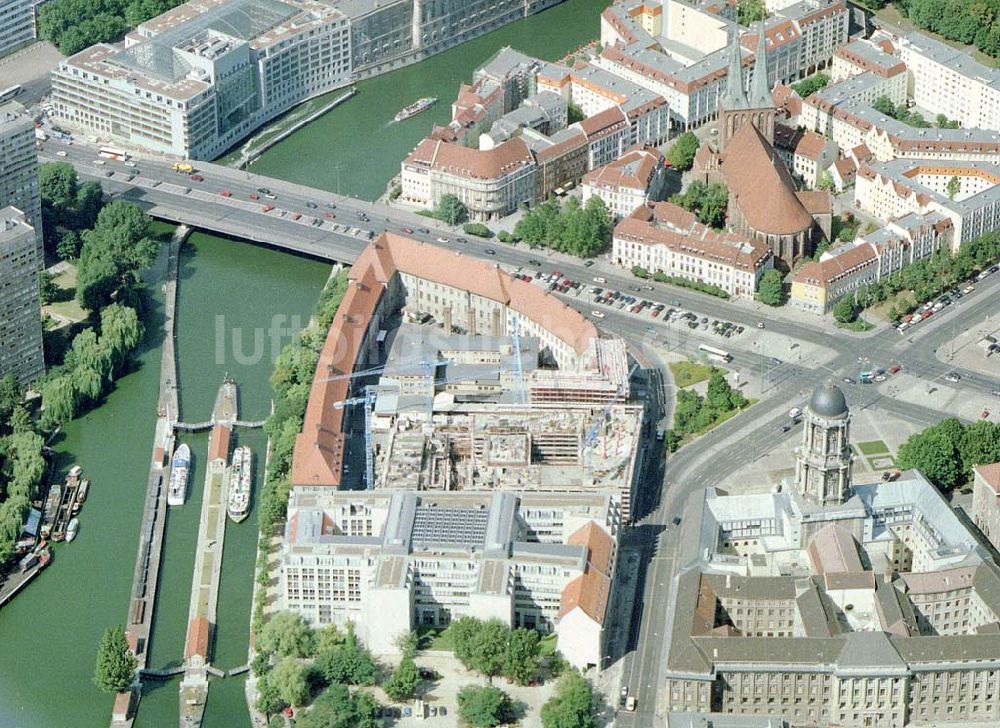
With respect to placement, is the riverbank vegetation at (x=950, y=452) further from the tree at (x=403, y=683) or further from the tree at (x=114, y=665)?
the tree at (x=114, y=665)

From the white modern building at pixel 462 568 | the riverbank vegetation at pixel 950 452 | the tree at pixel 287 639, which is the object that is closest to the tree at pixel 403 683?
the white modern building at pixel 462 568

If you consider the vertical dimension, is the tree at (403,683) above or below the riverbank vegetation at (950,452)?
below

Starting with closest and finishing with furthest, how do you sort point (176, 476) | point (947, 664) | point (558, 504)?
point (947, 664) < point (558, 504) < point (176, 476)

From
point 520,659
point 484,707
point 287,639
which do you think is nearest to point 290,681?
point 287,639

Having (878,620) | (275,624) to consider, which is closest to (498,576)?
(275,624)

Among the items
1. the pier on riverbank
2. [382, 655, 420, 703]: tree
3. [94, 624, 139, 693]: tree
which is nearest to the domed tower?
[382, 655, 420, 703]: tree

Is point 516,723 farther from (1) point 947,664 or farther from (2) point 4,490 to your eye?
(2) point 4,490

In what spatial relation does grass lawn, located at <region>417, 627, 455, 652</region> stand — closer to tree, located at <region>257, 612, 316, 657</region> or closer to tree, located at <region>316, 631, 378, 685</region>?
tree, located at <region>316, 631, 378, 685</region>
